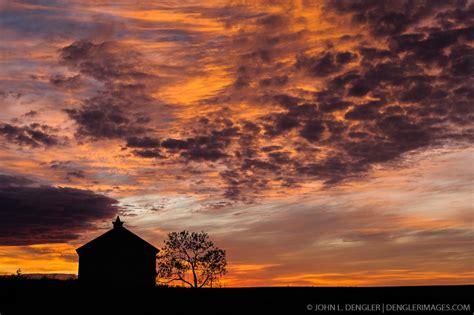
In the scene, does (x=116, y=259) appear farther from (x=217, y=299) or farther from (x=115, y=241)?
(x=217, y=299)

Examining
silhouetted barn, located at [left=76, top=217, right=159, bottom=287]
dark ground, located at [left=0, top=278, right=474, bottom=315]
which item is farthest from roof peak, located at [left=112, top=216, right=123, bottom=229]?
dark ground, located at [left=0, top=278, right=474, bottom=315]

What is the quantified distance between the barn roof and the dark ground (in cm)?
3158

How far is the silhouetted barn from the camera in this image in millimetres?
50281

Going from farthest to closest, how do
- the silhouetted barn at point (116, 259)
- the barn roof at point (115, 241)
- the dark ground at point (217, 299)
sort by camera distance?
the barn roof at point (115, 241) → the silhouetted barn at point (116, 259) → the dark ground at point (217, 299)

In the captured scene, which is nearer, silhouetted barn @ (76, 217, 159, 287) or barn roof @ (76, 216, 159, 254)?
silhouetted barn @ (76, 217, 159, 287)

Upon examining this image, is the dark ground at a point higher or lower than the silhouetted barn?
lower

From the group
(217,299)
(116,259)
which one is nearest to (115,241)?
(116,259)

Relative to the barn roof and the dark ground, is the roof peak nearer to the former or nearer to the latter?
the barn roof

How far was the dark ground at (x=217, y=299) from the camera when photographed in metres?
17.5

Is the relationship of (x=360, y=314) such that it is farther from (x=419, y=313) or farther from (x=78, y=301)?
(x=78, y=301)

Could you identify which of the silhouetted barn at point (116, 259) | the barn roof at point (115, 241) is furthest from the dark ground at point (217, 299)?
the barn roof at point (115, 241)

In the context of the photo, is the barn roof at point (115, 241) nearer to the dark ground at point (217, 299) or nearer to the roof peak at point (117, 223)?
the roof peak at point (117, 223)

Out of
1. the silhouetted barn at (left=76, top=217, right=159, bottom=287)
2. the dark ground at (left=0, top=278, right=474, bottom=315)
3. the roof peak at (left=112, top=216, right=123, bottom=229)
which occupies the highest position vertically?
the roof peak at (left=112, top=216, right=123, bottom=229)

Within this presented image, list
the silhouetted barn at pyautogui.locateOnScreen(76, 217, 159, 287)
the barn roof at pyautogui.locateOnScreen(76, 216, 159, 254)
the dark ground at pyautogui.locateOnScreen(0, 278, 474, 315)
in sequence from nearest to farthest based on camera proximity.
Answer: the dark ground at pyautogui.locateOnScreen(0, 278, 474, 315)
the silhouetted barn at pyautogui.locateOnScreen(76, 217, 159, 287)
the barn roof at pyautogui.locateOnScreen(76, 216, 159, 254)
